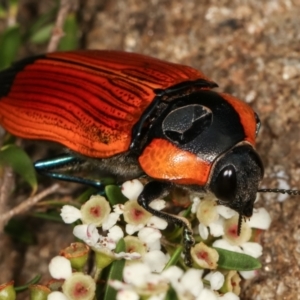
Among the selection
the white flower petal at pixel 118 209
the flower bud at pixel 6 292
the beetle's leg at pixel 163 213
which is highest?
the beetle's leg at pixel 163 213

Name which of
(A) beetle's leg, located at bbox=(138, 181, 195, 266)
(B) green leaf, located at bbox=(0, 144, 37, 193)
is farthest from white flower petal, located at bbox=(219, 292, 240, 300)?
(B) green leaf, located at bbox=(0, 144, 37, 193)

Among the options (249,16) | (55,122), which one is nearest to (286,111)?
(249,16)

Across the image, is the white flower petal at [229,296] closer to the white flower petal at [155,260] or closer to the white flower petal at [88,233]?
the white flower petal at [155,260]

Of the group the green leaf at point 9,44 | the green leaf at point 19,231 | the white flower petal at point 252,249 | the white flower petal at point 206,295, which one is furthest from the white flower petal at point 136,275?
the green leaf at point 9,44

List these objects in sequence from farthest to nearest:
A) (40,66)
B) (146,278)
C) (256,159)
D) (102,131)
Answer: (40,66), (102,131), (256,159), (146,278)

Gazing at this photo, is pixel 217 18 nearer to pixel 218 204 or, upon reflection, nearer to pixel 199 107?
pixel 199 107
